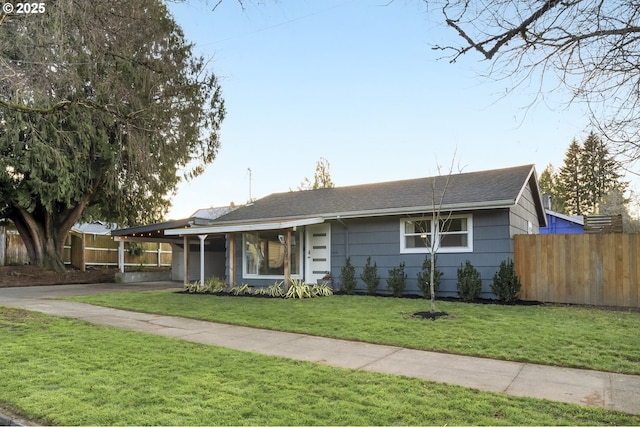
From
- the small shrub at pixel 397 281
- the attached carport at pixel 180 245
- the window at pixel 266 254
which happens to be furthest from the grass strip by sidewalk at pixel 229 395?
the attached carport at pixel 180 245

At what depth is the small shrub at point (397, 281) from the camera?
40.2 ft

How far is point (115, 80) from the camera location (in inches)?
330

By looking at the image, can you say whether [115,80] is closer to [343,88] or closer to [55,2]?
[55,2]

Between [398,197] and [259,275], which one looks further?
[259,275]

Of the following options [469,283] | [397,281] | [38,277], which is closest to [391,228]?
[397,281]

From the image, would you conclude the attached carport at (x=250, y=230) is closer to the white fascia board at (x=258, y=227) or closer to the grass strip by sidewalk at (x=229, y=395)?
the white fascia board at (x=258, y=227)

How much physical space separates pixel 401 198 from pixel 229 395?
10.1 meters

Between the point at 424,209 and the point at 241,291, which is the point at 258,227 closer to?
the point at 241,291

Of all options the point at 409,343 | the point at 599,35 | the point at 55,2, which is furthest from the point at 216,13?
the point at 409,343

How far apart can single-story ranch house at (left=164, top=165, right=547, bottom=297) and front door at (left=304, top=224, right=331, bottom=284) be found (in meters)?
0.03

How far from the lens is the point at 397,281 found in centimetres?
1227

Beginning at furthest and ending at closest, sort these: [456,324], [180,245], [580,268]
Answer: [180,245], [580,268], [456,324]

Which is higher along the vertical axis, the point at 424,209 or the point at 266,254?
the point at 424,209

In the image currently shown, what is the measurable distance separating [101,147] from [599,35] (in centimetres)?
1658
